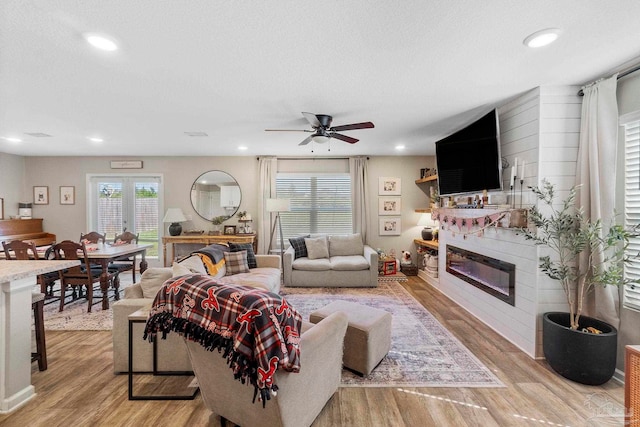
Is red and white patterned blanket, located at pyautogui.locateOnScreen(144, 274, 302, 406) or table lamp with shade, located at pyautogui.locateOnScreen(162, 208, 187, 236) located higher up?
table lamp with shade, located at pyautogui.locateOnScreen(162, 208, 187, 236)

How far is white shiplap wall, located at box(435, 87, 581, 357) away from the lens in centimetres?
266

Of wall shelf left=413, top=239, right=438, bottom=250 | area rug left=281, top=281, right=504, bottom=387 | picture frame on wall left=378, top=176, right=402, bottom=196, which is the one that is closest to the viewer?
area rug left=281, top=281, right=504, bottom=387

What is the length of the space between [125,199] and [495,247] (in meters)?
6.83

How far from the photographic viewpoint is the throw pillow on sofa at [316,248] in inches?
211

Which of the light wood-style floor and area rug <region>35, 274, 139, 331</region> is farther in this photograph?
area rug <region>35, 274, 139, 331</region>

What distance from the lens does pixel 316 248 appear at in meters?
5.39

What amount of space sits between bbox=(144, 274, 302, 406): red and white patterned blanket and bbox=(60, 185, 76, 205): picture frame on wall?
6.30 meters

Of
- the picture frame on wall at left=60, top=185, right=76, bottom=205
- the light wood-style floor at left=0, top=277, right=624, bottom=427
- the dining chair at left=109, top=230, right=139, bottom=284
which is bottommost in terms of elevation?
the light wood-style floor at left=0, top=277, right=624, bottom=427

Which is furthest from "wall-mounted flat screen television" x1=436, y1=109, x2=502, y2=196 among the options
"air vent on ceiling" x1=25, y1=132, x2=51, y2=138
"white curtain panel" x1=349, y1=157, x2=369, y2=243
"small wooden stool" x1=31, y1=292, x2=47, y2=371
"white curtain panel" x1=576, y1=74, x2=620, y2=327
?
"air vent on ceiling" x1=25, y1=132, x2=51, y2=138

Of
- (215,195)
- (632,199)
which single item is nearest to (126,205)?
(215,195)

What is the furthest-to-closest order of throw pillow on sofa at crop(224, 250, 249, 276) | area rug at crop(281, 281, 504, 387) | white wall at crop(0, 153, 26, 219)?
1. white wall at crop(0, 153, 26, 219)
2. throw pillow on sofa at crop(224, 250, 249, 276)
3. area rug at crop(281, 281, 504, 387)

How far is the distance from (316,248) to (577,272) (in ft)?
12.0

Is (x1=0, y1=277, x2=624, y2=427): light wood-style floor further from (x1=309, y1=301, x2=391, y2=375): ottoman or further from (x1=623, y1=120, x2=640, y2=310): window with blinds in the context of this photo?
(x1=623, y1=120, x2=640, y2=310): window with blinds

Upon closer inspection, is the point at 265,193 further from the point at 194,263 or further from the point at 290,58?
the point at 290,58
